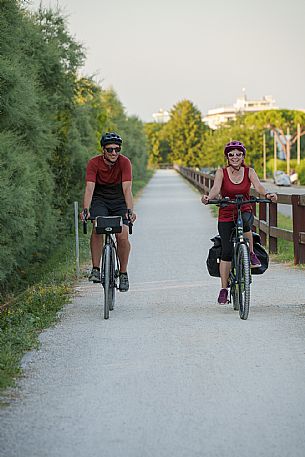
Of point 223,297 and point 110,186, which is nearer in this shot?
point 110,186

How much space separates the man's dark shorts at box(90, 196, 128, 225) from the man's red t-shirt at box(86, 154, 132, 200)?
0.05 metres

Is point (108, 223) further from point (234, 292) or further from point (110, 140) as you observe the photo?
point (234, 292)

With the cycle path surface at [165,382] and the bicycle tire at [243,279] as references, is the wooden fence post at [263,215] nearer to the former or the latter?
the cycle path surface at [165,382]

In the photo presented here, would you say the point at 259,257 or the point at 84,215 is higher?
the point at 84,215

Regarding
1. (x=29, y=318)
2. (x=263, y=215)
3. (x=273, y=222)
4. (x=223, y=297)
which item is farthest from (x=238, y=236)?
(x=263, y=215)

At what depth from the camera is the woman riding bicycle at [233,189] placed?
9.34 m

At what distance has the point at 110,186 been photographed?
969 centimetres

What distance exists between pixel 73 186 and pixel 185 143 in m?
151

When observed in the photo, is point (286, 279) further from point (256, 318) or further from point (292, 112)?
point (292, 112)

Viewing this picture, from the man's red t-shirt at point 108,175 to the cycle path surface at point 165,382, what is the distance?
1.27 m

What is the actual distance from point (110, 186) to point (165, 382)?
140 inches

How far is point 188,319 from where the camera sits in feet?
30.6

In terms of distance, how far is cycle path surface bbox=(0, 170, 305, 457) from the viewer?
16.9 feet

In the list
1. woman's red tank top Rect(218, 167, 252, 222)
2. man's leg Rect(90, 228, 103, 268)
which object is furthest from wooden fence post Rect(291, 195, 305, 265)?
man's leg Rect(90, 228, 103, 268)
